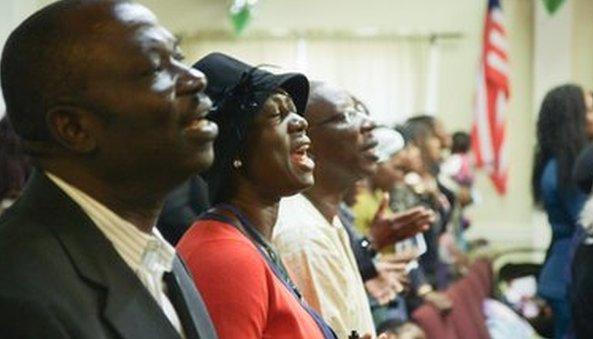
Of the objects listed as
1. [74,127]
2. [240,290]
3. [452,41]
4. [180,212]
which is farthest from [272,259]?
[452,41]

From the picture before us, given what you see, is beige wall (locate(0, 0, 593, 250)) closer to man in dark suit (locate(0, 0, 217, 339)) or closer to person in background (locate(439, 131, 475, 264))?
person in background (locate(439, 131, 475, 264))

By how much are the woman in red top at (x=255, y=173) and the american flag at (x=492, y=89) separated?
6086mm

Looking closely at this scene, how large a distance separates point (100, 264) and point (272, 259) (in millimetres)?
524

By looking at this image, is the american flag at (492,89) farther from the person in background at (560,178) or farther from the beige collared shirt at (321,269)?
the beige collared shirt at (321,269)

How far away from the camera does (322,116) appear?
229cm

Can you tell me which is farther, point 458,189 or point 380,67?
point 380,67

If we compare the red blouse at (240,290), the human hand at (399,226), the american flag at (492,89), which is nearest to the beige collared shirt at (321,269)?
the red blouse at (240,290)

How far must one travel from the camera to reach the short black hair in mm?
1198

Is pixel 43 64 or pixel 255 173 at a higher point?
pixel 43 64

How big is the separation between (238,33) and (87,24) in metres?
6.86

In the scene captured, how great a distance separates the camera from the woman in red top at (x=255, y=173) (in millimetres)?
1598

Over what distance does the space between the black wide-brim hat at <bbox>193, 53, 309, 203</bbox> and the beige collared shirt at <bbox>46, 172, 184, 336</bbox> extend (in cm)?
47

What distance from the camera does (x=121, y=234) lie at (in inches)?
49.8

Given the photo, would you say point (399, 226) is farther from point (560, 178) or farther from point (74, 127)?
point (560, 178)
